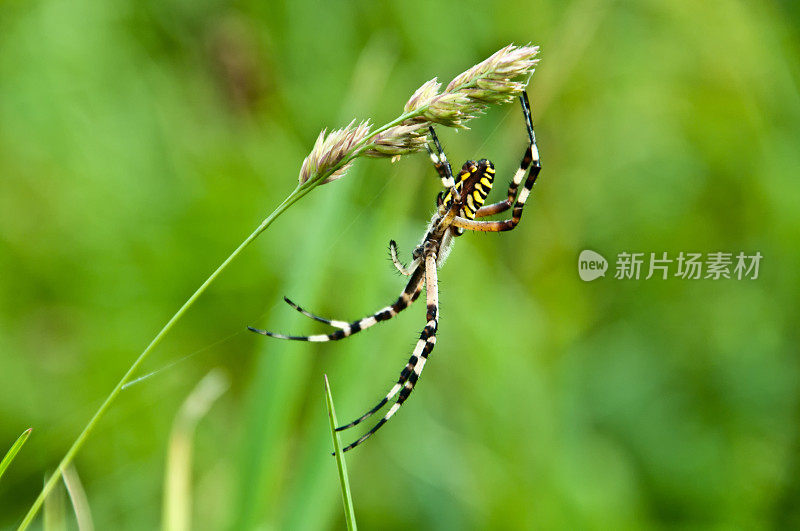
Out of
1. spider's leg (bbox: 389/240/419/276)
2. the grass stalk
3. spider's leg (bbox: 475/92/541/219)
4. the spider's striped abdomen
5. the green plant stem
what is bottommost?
the green plant stem

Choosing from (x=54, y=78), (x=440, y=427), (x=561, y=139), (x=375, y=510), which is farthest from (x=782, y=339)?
(x=54, y=78)

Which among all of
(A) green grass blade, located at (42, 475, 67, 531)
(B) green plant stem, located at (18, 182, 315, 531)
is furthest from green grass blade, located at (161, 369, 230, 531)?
(B) green plant stem, located at (18, 182, 315, 531)

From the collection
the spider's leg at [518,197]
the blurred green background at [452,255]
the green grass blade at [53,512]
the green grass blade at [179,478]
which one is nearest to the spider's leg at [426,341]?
the spider's leg at [518,197]

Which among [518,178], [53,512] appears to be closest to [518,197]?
[518,178]

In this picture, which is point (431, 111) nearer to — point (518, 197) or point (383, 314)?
point (518, 197)

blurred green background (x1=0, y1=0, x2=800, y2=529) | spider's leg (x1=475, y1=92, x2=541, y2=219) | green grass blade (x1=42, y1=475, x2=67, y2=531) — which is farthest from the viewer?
blurred green background (x1=0, y1=0, x2=800, y2=529)

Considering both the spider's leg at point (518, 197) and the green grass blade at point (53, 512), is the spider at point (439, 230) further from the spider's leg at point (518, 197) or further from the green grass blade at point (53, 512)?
the green grass blade at point (53, 512)

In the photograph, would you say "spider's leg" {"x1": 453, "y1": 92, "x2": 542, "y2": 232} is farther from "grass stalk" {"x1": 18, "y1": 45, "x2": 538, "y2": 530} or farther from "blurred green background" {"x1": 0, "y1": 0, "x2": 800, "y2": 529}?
"grass stalk" {"x1": 18, "y1": 45, "x2": 538, "y2": 530}
